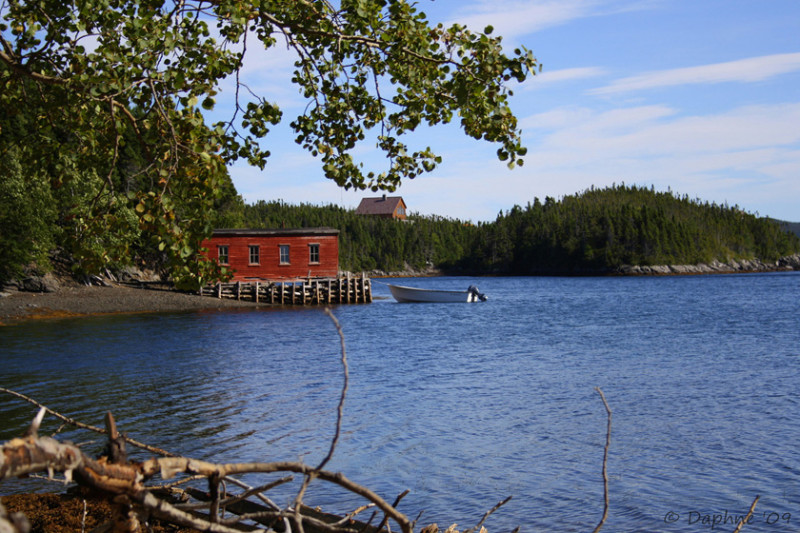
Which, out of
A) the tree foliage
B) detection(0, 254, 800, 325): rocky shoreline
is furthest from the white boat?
the tree foliage

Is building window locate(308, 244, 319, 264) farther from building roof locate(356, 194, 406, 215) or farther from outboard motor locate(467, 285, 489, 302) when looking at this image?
building roof locate(356, 194, 406, 215)

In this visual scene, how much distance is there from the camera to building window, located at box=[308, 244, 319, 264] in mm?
53369

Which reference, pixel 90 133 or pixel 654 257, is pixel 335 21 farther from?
pixel 654 257

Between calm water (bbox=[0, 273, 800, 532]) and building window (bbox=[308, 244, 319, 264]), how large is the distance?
64.6 ft

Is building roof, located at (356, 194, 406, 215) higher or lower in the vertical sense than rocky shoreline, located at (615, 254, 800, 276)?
higher

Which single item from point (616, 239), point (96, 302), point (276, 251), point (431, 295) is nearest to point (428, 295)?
point (431, 295)

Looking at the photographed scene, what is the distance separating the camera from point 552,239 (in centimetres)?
16212

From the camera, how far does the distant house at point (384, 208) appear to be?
184125mm

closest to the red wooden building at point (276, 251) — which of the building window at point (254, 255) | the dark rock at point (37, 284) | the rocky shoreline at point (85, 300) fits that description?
the building window at point (254, 255)

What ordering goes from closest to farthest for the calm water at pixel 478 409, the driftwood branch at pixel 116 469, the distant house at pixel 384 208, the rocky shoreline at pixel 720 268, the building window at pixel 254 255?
the driftwood branch at pixel 116 469, the calm water at pixel 478 409, the building window at pixel 254 255, the rocky shoreline at pixel 720 268, the distant house at pixel 384 208

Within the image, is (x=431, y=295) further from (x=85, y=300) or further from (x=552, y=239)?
(x=552, y=239)

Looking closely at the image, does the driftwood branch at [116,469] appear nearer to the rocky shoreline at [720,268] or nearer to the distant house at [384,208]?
the rocky shoreline at [720,268]

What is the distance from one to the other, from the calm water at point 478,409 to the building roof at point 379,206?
151212 mm

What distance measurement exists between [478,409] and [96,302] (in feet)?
116
